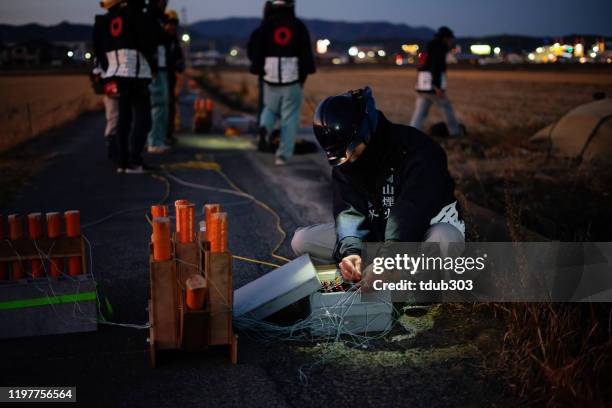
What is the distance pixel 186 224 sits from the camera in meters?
3.71

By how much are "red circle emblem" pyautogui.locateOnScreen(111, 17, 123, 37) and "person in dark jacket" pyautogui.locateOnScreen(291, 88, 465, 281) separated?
5.66m

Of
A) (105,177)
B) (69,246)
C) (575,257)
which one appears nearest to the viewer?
(69,246)

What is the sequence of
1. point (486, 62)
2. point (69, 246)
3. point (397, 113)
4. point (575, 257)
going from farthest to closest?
point (486, 62) < point (397, 113) < point (575, 257) < point (69, 246)

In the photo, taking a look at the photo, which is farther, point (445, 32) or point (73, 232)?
point (445, 32)

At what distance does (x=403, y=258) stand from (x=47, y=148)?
1040 centimetres

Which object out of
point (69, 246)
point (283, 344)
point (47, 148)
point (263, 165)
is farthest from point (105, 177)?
point (283, 344)

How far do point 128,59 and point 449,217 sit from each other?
608 cm

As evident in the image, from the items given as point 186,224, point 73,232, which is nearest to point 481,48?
point 186,224

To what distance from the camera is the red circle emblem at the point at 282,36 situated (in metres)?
10.0

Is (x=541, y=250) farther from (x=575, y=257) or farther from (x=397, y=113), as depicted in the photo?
(x=397, y=113)

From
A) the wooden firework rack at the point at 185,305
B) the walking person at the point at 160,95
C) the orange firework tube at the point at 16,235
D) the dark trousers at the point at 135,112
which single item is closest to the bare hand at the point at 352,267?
the wooden firework rack at the point at 185,305

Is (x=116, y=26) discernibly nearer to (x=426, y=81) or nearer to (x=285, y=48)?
(x=285, y=48)

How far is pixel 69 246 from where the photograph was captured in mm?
4105

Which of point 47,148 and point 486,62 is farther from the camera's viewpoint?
point 486,62
